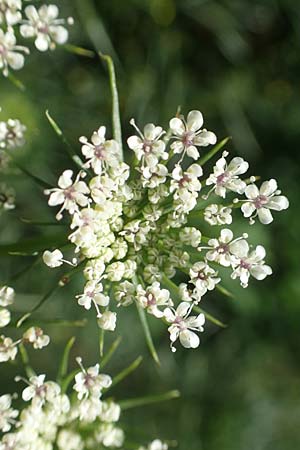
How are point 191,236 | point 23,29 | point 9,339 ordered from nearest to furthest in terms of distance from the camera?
point 191,236 → point 9,339 → point 23,29

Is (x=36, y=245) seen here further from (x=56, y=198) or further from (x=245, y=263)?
(x=245, y=263)

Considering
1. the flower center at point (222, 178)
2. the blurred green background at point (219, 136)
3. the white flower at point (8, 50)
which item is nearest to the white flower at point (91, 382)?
the flower center at point (222, 178)

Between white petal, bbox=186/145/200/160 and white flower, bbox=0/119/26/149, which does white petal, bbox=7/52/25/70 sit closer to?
white flower, bbox=0/119/26/149

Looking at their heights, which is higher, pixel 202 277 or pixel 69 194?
pixel 69 194

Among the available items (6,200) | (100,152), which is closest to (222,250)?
(100,152)

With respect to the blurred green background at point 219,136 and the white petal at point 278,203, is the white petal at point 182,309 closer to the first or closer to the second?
the white petal at point 278,203

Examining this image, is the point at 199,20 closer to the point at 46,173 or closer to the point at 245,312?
the point at 46,173
